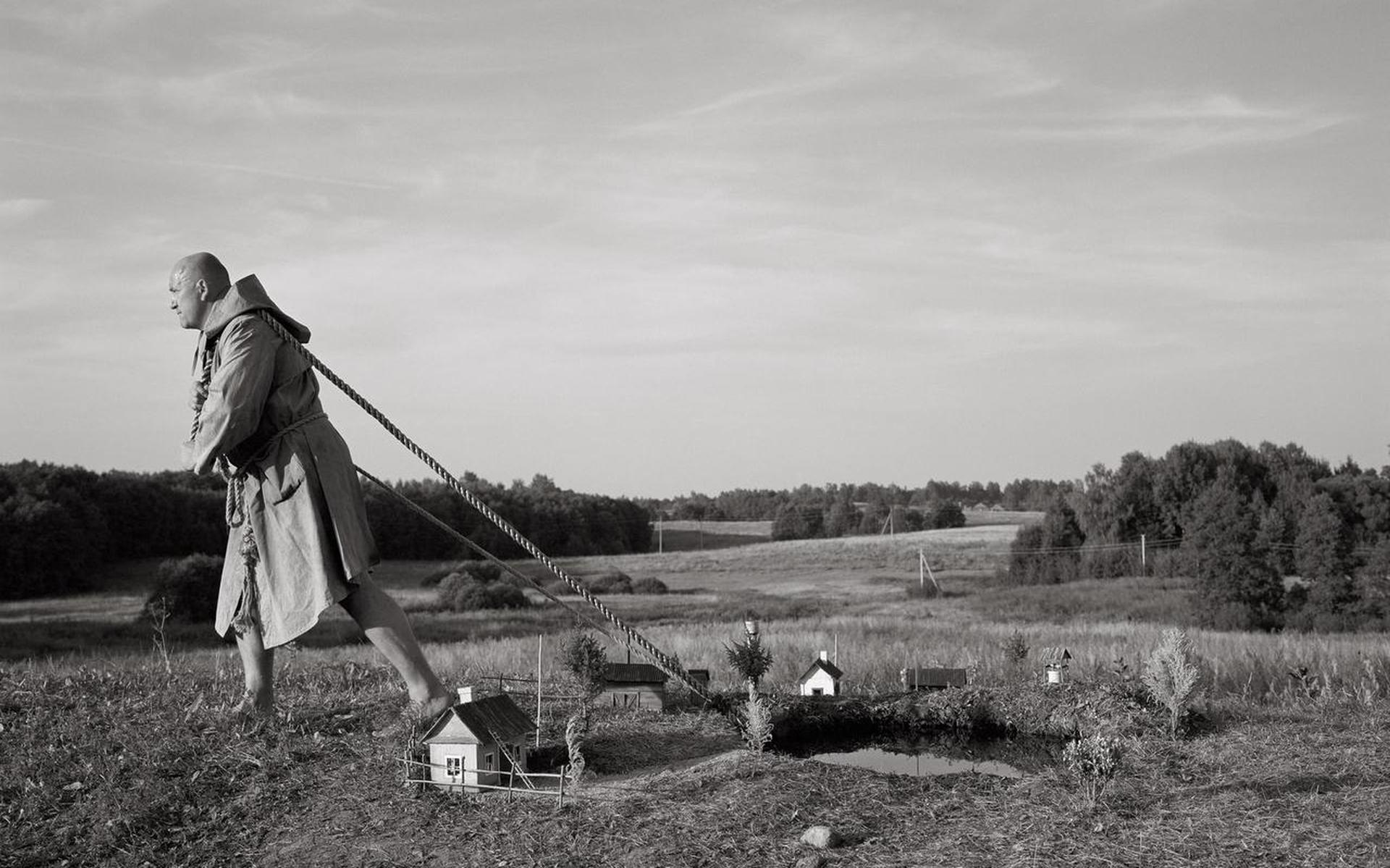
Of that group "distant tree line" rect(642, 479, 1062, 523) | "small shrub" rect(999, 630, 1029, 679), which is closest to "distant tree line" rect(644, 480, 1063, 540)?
"distant tree line" rect(642, 479, 1062, 523)

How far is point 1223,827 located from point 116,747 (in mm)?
6059

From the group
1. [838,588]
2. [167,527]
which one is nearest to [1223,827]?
[838,588]

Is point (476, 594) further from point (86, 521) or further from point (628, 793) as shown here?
point (628, 793)

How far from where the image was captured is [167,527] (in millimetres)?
55375

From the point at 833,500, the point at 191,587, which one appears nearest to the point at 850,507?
the point at 833,500

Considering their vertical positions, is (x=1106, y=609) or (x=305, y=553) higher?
(x=305, y=553)

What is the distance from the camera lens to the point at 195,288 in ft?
19.4

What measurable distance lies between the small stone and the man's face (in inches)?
166

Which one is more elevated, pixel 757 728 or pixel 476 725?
pixel 476 725

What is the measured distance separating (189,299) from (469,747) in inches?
114

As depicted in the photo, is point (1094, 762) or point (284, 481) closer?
point (1094, 762)

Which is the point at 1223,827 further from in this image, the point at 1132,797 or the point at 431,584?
the point at 431,584

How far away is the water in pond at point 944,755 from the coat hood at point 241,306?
408 centimetres

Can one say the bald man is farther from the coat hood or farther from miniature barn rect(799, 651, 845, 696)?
miniature barn rect(799, 651, 845, 696)
